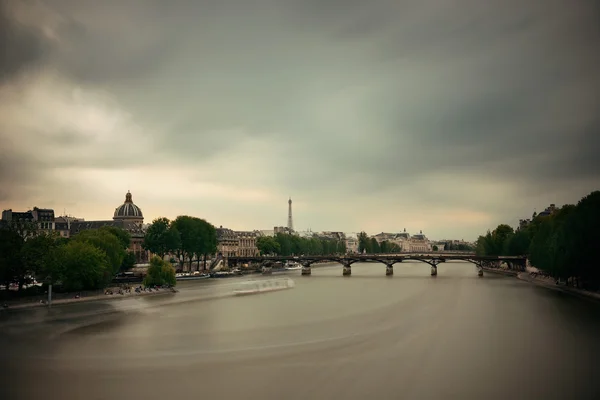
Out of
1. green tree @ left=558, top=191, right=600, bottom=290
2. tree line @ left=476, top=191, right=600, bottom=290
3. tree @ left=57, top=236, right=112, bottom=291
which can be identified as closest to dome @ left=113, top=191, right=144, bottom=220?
tree @ left=57, top=236, right=112, bottom=291

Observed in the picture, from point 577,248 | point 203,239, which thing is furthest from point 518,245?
point 203,239

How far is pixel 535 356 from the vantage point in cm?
3466

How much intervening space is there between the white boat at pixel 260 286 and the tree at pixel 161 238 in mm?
28013

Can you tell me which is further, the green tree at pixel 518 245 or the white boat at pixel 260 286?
the green tree at pixel 518 245

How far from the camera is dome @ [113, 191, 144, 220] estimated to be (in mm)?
156625

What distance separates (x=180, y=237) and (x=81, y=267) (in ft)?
166

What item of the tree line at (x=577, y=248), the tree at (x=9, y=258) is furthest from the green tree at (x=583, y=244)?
the tree at (x=9, y=258)

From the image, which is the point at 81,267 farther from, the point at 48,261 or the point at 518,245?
the point at 518,245

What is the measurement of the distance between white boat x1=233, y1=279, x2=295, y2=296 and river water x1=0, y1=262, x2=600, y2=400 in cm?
1924

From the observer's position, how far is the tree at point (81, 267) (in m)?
62.6

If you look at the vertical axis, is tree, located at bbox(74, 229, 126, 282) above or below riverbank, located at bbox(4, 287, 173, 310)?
above

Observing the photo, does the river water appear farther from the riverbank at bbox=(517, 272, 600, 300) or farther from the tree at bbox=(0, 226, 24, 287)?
the tree at bbox=(0, 226, 24, 287)

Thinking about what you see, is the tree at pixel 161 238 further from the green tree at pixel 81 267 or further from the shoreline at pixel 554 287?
the shoreline at pixel 554 287

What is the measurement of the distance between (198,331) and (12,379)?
654 inches
